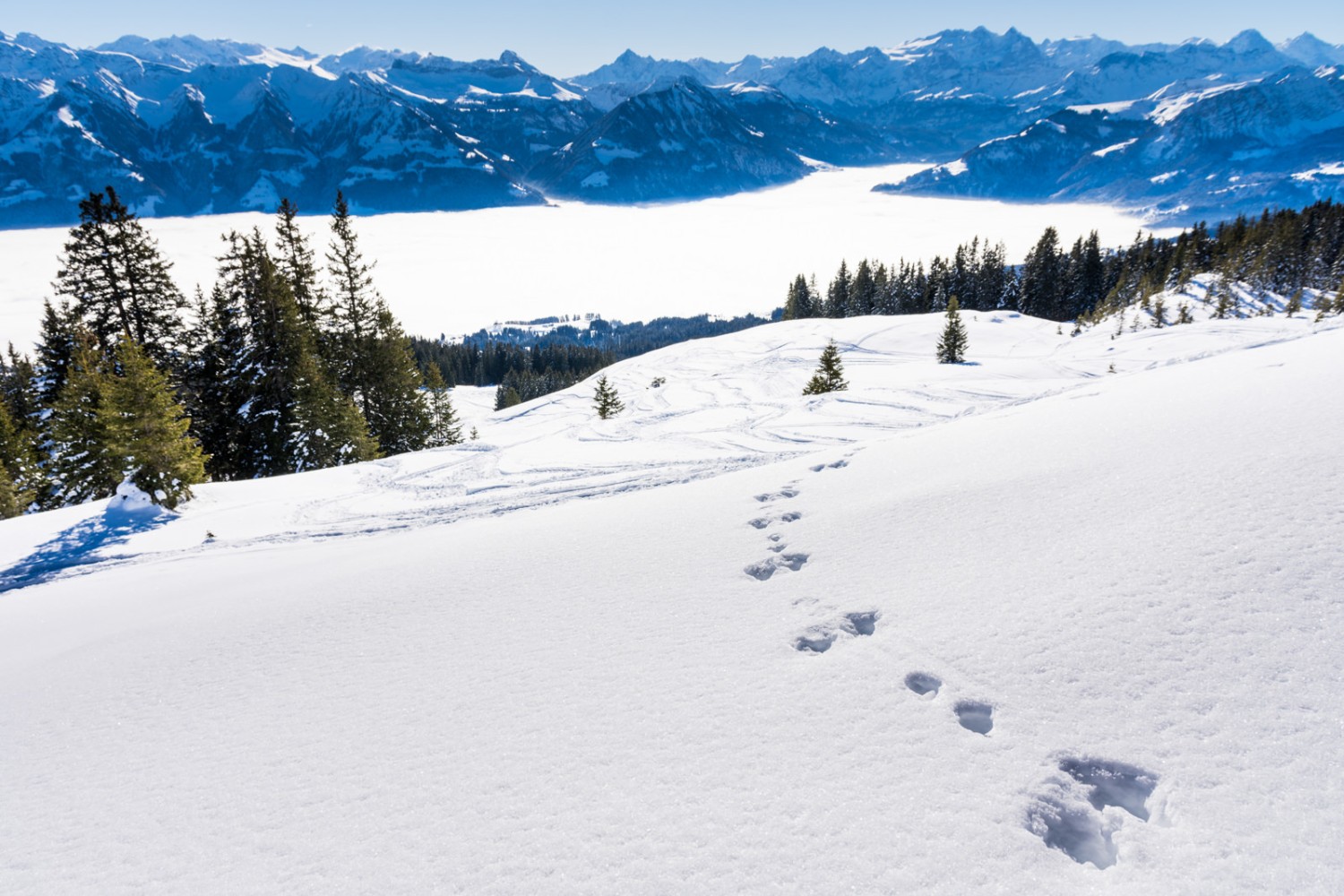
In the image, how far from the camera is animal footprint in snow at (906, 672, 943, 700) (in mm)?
3842

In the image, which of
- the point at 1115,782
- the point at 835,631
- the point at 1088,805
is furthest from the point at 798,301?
the point at 1088,805

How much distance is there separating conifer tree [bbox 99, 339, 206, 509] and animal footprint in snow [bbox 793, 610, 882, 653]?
15.9 meters

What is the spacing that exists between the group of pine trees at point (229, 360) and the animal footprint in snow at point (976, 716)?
60.0 ft

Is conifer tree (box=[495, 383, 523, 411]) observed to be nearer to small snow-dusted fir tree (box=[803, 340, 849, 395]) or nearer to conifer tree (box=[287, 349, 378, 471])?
conifer tree (box=[287, 349, 378, 471])

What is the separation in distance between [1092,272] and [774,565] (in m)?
105

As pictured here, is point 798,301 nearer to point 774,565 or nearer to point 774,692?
point 774,565

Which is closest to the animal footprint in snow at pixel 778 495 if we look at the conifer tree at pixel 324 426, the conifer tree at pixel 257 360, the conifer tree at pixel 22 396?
the conifer tree at pixel 324 426

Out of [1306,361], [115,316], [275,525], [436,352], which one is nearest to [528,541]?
[275,525]

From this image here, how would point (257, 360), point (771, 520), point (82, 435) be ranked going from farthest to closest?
point (257, 360)
point (82, 435)
point (771, 520)

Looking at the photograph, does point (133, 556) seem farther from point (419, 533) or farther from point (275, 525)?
point (419, 533)

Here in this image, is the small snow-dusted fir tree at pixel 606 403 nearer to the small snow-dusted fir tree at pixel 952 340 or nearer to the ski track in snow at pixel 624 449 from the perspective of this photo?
the ski track in snow at pixel 624 449

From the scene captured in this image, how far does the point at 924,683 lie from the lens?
3920 mm

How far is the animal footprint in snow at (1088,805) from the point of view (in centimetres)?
283

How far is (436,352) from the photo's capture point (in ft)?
432
